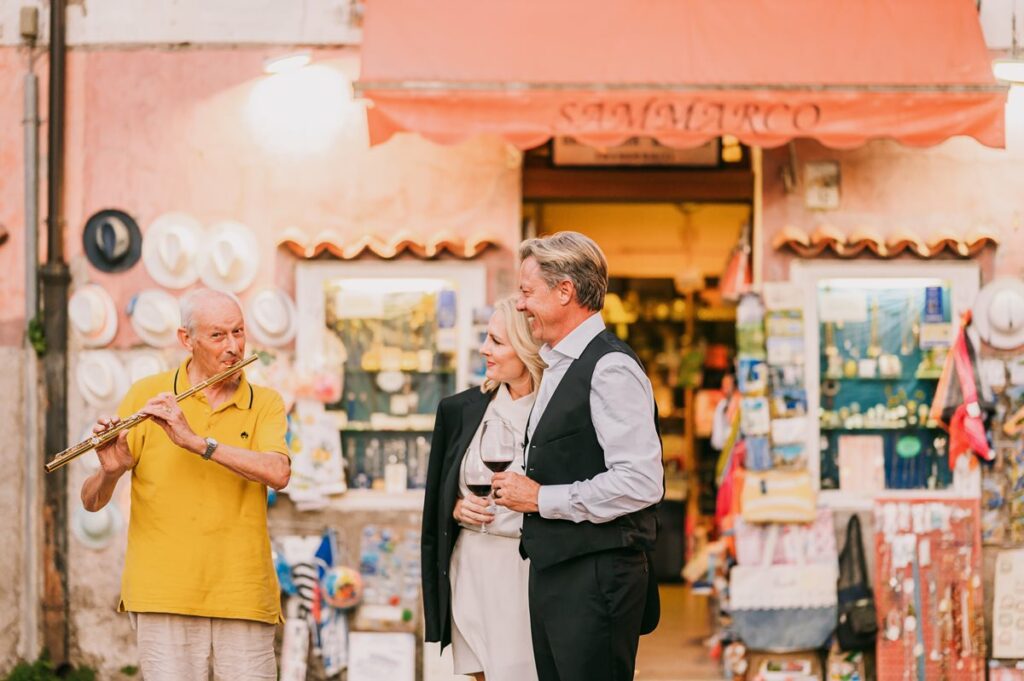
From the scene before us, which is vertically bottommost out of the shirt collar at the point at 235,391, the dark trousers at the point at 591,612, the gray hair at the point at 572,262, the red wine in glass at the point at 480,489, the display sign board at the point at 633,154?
the dark trousers at the point at 591,612

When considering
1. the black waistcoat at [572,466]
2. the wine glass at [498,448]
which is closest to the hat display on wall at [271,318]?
the wine glass at [498,448]

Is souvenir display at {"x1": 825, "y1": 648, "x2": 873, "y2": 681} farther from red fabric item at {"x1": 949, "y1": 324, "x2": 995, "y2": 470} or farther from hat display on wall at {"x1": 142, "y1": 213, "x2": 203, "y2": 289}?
hat display on wall at {"x1": 142, "y1": 213, "x2": 203, "y2": 289}

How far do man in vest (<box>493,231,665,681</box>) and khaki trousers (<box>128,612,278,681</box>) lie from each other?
1027mm

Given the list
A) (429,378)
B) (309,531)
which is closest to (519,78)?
(429,378)

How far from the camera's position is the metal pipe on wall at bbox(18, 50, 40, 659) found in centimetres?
723

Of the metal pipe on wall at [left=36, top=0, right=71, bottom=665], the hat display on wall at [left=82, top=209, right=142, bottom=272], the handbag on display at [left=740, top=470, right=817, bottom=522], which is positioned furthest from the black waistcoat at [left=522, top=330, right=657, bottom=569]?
the metal pipe on wall at [left=36, top=0, right=71, bottom=665]

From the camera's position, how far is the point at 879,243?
6988 mm

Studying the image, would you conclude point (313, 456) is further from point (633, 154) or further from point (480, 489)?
point (480, 489)

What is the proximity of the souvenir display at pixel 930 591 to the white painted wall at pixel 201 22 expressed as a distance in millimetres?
3873

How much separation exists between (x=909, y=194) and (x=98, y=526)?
461cm

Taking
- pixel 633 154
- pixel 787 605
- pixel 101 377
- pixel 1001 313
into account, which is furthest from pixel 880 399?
pixel 101 377

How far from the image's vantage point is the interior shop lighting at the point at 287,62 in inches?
276

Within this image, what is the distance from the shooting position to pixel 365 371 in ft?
24.1

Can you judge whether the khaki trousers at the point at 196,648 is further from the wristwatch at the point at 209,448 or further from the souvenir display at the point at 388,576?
the souvenir display at the point at 388,576
